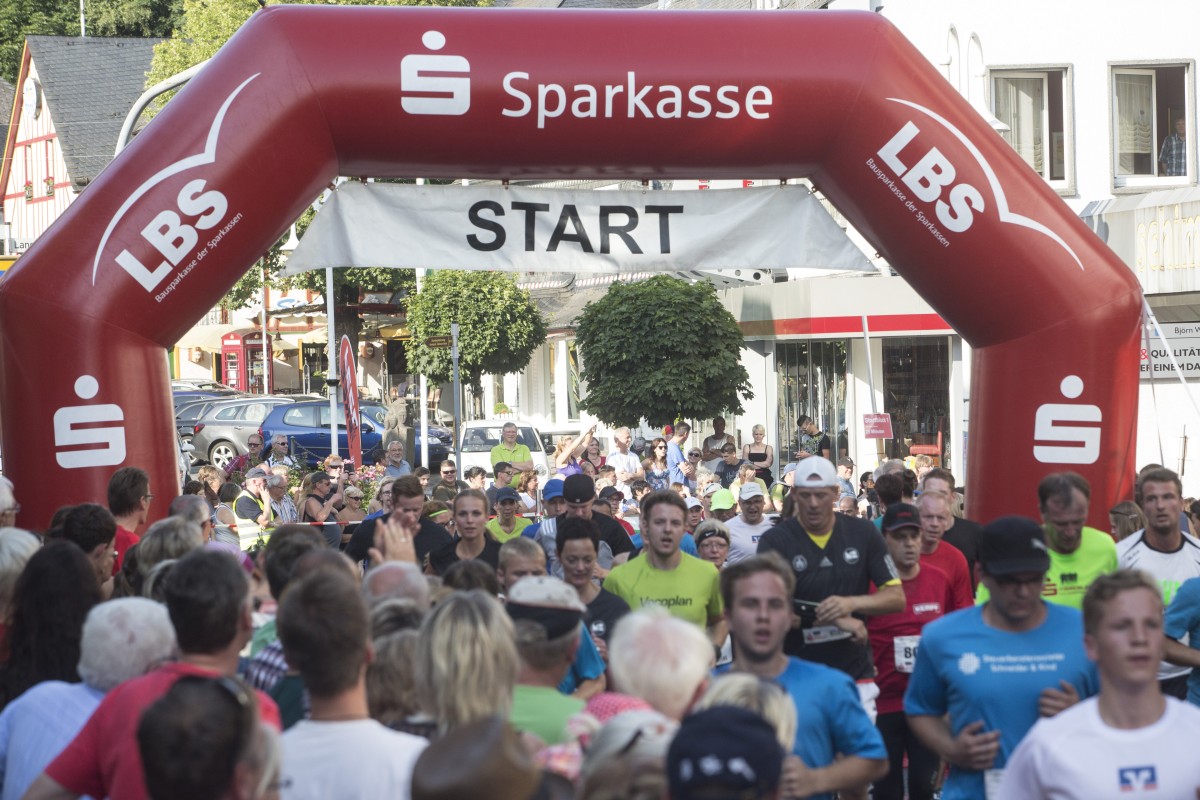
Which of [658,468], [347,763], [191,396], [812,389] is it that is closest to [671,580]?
[347,763]

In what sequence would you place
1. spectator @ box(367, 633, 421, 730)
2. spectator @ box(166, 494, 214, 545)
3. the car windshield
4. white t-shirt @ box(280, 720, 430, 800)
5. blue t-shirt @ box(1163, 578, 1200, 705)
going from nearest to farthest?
white t-shirt @ box(280, 720, 430, 800) → spectator @ box(367, 633, 421, 730) → blue t-shirt @ box(1163, 578, 1200, 705) → spectator @ box(166, 494, 214, 545) → the car windshield

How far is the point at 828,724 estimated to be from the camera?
4414mm

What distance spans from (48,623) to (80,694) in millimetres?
677

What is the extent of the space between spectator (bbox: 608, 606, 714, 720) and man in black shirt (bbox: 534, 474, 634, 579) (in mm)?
4098

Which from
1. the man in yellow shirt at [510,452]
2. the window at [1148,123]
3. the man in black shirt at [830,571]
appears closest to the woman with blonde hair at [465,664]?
the man in black shirt at [830,571]

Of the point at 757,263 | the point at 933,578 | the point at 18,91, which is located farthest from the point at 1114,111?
the point at 18,91

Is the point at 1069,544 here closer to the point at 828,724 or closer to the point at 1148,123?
the point at 828,724

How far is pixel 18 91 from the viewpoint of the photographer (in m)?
62.1

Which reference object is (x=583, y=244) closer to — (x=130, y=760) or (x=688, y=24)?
(x=688, y=24)

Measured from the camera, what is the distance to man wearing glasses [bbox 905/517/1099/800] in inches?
178

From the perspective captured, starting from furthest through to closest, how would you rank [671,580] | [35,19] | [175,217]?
[35,19]
[175,217]
[671,580]

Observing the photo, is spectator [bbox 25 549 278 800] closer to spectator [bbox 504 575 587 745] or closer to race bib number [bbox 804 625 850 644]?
spectator [bbox 504 575 587 745]

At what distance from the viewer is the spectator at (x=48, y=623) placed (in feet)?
15.6

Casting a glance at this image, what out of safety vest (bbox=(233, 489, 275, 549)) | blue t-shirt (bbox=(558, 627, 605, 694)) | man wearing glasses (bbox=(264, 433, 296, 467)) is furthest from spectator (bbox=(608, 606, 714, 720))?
man wearing glasses (bbox=(264, 433, 296, 467))
